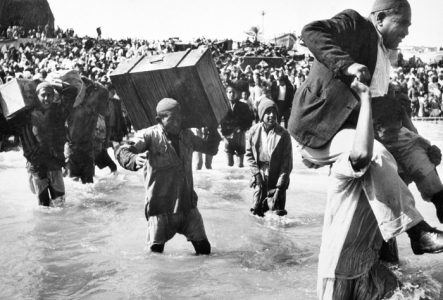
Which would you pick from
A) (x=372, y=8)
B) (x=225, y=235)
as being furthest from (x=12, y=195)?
(x=372, y=8)

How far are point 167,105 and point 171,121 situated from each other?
0.15 m

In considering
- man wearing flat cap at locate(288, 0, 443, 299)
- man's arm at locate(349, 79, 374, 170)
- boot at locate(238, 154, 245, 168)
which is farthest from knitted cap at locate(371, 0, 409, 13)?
boot at locate(238, 154, 245, 168)

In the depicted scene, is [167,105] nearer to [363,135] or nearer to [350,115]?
[350,115]

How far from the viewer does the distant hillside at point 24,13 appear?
202 ft

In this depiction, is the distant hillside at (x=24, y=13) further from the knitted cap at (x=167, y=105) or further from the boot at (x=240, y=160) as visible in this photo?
the knitted cap at (x=167, y=105)

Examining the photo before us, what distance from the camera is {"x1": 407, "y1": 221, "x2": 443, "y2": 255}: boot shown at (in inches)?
125

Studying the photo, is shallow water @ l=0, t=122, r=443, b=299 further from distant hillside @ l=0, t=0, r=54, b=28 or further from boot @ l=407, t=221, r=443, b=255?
distant hillside @ l=0, t=0, r=54, b=28

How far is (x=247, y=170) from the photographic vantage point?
12766 mm

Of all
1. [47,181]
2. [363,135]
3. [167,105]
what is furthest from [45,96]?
[363,135]

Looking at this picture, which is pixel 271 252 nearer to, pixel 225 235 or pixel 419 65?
pixel 225 235

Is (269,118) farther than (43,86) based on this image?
No

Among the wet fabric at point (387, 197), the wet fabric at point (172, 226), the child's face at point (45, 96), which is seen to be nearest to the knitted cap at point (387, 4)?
the wet fabric at point (387, 197)

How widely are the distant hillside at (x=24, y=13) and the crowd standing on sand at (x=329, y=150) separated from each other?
56.4m

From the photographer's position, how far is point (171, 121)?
213 inches
